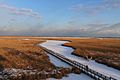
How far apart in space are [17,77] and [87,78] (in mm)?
7401

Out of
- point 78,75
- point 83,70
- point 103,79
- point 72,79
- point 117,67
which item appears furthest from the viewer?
point 117,67

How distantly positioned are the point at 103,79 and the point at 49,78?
5769mm

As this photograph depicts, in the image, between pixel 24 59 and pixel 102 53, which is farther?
pixel 102 53

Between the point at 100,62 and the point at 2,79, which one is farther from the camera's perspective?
the point at 100,62

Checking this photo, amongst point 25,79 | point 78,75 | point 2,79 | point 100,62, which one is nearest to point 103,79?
point 78,75

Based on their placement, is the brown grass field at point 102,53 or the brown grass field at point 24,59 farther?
the brown grass field at point 102,53

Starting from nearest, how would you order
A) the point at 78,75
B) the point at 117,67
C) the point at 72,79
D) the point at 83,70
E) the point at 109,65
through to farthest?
the point at 72,79 → the point at 78,75 → the point at 83,70 → the point at 117,67 → the point at 109,65

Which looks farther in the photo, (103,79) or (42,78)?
(42,78)

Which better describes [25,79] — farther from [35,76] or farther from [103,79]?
[103,79]

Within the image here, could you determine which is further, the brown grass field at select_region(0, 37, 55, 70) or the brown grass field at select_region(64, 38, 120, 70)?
the brown grass field at select_region(64, 38, 120, 70)

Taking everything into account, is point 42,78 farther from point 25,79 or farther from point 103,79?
point 103,79

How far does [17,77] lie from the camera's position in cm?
2098

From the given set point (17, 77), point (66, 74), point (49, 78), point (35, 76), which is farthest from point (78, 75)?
point (17, 77)

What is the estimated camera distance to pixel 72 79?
2164cm
